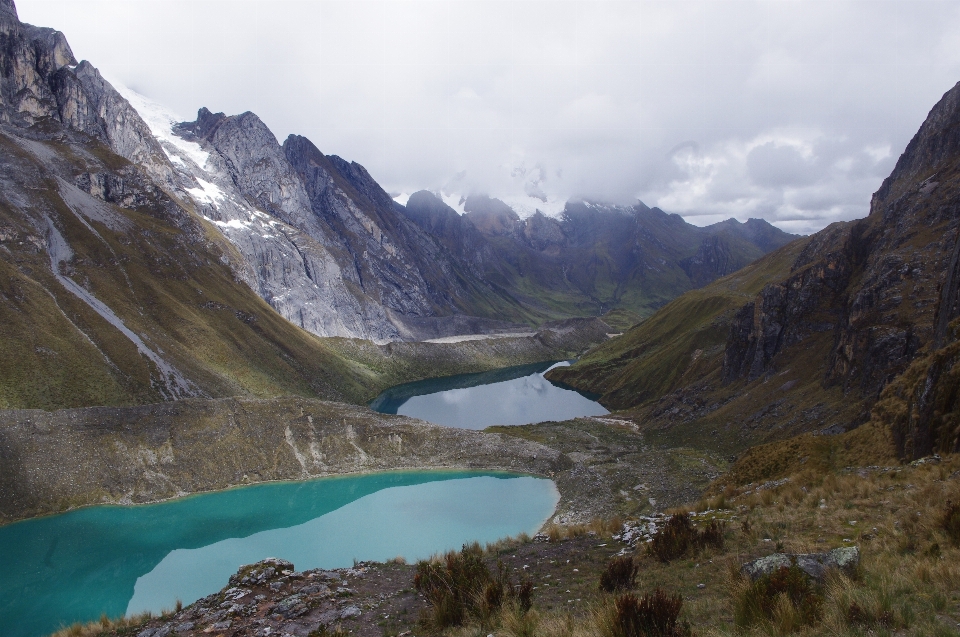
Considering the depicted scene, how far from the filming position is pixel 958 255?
33.5 meters

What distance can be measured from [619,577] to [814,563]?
16.1ft

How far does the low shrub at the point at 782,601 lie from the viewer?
24.8 feet

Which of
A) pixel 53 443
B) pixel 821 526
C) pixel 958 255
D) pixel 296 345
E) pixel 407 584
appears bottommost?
pixel 407 584

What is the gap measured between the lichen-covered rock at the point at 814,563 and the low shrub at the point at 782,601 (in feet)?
1.23

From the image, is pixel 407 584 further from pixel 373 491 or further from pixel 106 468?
pixel 106 468

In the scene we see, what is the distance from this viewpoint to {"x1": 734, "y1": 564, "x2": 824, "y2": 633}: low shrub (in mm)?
7551

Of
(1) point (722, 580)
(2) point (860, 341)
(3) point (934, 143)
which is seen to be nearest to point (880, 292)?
(2) point (860, 341)


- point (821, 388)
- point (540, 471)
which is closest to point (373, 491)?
point (540, 471)

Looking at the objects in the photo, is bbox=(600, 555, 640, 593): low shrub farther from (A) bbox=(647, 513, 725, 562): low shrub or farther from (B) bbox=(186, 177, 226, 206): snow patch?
(B) bbox=(186, 177, 226, 206): snow patch

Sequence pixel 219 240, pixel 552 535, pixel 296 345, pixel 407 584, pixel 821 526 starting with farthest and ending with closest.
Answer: pixel 219 240 → pixel 296 345 → pixel 552 535 → pixel 407 584 → pixel 821 526

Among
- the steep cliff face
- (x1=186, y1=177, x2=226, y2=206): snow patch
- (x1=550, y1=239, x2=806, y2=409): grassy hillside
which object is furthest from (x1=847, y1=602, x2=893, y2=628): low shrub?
(x1=186, y1=177, x2=226, y2=206): snow patch

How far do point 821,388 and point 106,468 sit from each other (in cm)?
7570

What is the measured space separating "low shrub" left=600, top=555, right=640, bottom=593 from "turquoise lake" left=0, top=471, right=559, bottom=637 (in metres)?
26.6

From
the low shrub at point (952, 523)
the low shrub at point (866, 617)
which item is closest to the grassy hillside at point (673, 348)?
the low shrub at point (952, 523)
